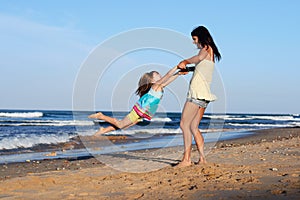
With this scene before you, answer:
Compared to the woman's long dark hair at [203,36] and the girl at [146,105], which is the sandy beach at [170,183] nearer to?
the girl at [146,105]

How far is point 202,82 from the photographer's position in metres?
6.38

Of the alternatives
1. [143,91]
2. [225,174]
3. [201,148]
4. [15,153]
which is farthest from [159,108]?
[15,153]

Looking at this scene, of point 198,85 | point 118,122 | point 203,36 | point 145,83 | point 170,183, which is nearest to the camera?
point 170,183

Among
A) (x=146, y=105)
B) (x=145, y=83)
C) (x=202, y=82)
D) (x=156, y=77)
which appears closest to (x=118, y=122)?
(x=146, y=105)

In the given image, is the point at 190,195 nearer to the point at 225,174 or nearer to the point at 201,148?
the point at 225,174

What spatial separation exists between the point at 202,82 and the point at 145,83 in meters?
1.02

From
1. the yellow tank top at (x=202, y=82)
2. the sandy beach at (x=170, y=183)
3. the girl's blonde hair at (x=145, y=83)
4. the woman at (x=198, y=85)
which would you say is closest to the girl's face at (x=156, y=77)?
the girl's blonde hair at (x=145, y=83)

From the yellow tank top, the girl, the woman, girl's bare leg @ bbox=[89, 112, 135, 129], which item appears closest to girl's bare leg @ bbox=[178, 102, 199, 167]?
the woman

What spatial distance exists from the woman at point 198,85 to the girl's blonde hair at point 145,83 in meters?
0.63

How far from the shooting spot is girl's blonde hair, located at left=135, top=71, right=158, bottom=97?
684 cm

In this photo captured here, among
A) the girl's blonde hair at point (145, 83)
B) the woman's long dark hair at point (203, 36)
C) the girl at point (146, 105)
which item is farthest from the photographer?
the girl's blonde hair at point (145, 83)

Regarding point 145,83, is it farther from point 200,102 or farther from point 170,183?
point 170,183

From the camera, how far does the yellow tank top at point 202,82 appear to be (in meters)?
6.36

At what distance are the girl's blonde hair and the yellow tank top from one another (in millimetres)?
751
